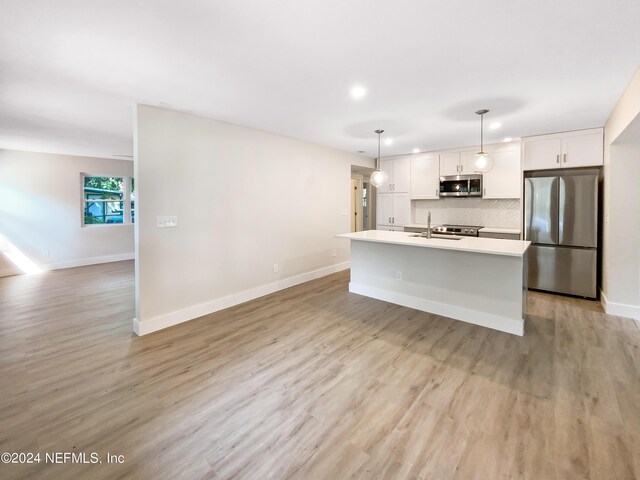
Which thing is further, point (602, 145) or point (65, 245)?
point (65, 245)

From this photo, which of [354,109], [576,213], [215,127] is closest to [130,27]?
[215,127]

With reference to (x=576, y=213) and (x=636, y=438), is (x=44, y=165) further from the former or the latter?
(x=576, y=213)

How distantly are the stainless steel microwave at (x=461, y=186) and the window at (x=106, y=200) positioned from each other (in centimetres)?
771

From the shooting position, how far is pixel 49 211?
6301 mm

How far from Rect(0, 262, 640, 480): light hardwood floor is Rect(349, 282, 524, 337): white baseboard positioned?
0.47 feet

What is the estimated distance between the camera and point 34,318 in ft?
12.1

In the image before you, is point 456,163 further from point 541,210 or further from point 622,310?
point 622,310

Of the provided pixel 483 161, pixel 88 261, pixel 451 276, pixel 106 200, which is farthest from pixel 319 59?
pixel 88 261

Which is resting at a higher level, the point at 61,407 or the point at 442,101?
the point at 442,101

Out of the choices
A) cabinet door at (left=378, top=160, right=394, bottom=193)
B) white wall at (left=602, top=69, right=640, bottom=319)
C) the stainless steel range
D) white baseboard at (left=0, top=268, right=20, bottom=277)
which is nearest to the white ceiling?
white wall at (left=602, top=69, right=640, bottom=319)

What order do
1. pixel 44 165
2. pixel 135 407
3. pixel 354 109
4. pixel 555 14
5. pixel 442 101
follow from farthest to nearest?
pixel 44 165, pixel 354 109, pixel 442 101, pixel 135 407, pixel 555 14

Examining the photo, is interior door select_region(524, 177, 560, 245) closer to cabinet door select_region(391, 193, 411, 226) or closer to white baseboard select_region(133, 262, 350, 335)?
cabinet door select_region(391, 193, 411, 226)

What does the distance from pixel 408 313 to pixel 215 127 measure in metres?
3.50

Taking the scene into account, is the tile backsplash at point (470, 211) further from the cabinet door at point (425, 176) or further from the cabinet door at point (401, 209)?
the cabinet door at point (425, 176)
